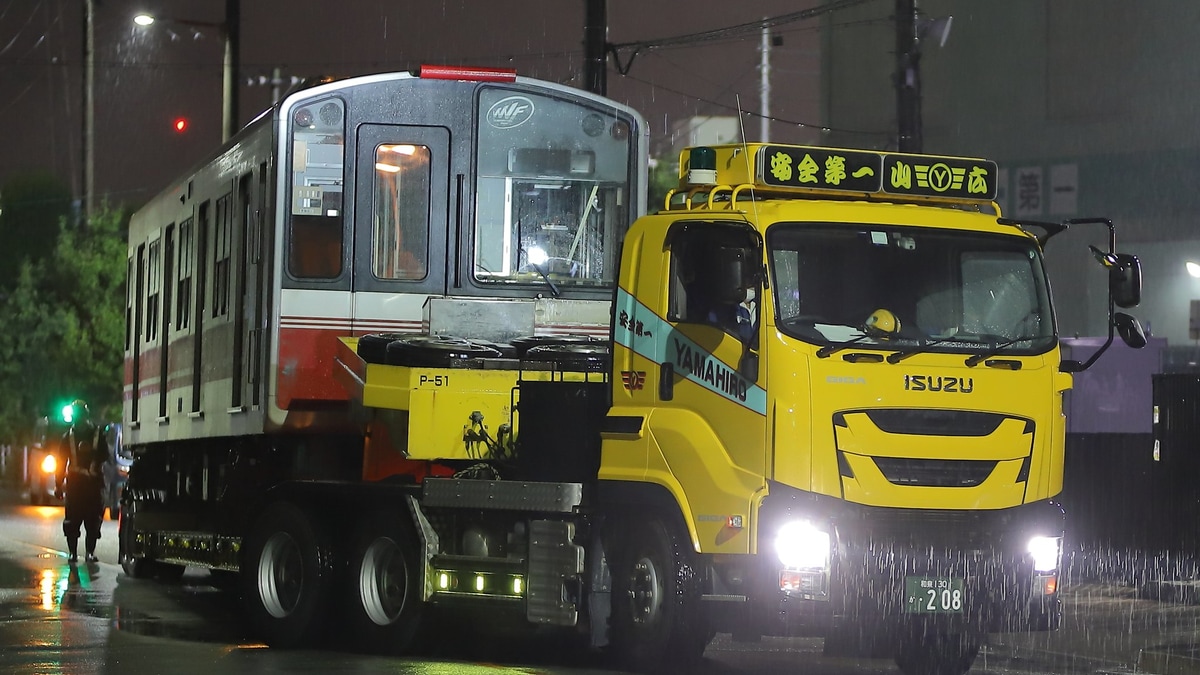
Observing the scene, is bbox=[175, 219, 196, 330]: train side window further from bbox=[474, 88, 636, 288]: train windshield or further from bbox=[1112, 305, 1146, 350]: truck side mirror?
bbox=[1112, 305, 1146, 350]: truck side mirror

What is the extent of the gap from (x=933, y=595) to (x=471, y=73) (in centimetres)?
577

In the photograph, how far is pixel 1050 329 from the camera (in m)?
9.98

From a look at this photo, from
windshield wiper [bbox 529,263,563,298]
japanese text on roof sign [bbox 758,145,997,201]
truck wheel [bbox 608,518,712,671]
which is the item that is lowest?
truck wheel [bbox 608,518,712,671]

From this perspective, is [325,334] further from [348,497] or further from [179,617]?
[179,617]

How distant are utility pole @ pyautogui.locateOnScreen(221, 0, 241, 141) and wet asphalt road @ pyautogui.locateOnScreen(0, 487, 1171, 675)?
1558cm

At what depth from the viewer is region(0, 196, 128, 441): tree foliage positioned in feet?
173

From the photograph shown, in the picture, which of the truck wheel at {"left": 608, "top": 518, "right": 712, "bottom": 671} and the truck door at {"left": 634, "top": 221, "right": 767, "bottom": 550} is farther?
the truck wheel at {"left": 608, "top": 518, "right": 712, "bottom": 671}

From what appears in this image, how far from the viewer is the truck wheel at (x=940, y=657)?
1035 centimetres

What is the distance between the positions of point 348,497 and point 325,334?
1.43 meters

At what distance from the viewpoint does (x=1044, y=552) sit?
978 cm


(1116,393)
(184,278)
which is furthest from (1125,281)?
(1116,393)

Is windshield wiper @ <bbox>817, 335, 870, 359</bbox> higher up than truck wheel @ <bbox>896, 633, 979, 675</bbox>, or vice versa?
windshield wiper @ <bbox>817, 335, 870, 359</bbox>

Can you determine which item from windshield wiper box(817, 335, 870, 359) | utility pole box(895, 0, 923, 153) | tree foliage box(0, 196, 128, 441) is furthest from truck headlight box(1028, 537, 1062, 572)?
tree foliage box(0, 196, 128, 441)

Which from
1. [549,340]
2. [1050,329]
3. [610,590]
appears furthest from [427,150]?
[1050,329]
